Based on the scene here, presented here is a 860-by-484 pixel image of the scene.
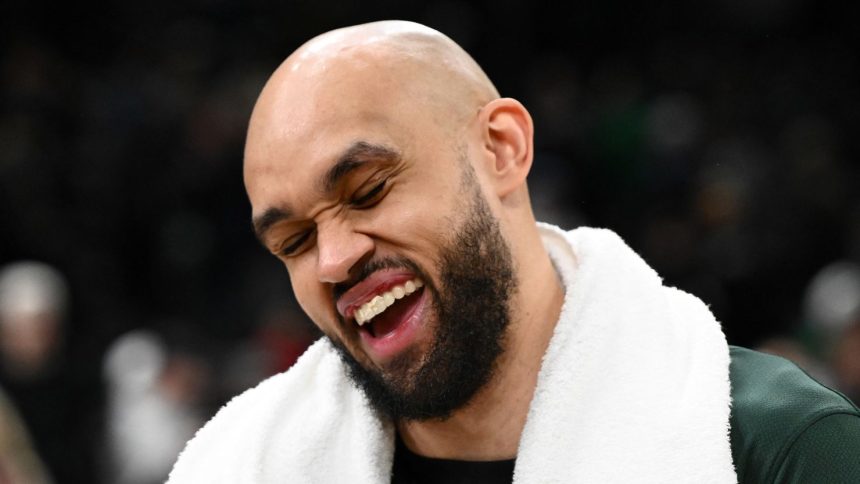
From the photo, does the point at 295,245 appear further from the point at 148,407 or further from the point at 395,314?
the point at 148,407

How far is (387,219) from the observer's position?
1606mm

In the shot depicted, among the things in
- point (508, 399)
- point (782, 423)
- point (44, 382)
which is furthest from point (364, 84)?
point (44, 382)

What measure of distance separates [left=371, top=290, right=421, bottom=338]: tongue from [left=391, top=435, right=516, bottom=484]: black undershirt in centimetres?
23

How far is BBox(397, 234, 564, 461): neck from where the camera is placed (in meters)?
1.69

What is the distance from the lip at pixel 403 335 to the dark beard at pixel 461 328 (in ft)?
0.04

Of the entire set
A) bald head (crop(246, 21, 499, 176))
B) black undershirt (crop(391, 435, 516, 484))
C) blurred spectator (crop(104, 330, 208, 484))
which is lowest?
blurred spectator (crop(104, 330, 208, 484))

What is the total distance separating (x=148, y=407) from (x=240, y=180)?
1.34 meters

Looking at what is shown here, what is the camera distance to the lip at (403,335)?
1.62 metres

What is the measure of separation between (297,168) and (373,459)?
1.49ft

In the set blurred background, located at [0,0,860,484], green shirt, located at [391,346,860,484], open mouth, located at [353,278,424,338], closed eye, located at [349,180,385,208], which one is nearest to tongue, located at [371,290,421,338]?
open mouth, located at [353,278,424,338]

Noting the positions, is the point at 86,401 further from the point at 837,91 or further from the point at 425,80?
the point at 837,91

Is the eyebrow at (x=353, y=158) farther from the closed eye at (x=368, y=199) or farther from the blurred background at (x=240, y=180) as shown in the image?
the blurred background at (x=240, y=180)

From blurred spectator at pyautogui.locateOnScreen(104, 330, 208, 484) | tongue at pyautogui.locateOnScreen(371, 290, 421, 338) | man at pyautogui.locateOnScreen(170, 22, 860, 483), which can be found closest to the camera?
man at pyautogui.locateOnScreen(170, 22, 860, 483)

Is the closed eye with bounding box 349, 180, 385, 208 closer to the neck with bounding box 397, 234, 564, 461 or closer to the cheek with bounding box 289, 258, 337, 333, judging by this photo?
the cheek with bounding box 289, 258, 337, 333
